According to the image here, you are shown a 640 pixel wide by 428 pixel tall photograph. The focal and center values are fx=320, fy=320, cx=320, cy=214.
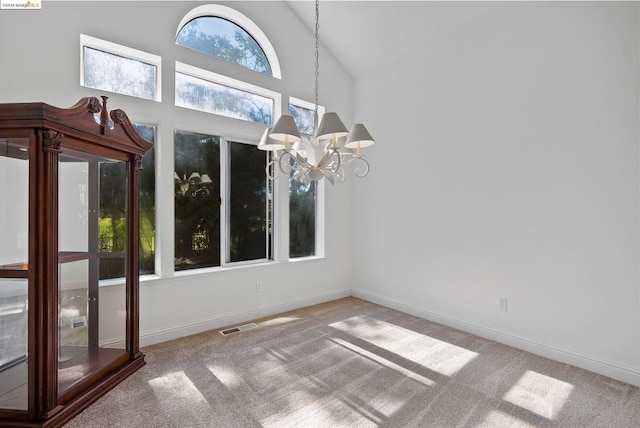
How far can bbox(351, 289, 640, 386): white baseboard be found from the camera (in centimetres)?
254

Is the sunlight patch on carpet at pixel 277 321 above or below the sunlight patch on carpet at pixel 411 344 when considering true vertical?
above

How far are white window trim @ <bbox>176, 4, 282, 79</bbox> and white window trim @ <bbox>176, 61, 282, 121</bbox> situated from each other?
0.27 meters

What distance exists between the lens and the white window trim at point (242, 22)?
3.47m

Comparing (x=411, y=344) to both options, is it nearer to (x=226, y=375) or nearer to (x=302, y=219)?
(x=226, y=375)

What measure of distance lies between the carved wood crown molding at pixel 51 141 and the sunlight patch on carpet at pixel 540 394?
3364 mm

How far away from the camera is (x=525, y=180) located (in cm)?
305

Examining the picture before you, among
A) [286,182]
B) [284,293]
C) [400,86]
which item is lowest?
[284,293]

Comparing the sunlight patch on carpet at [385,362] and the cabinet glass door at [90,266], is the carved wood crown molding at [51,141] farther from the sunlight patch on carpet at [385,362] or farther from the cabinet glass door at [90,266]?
the sunlight patch on carpet at [385,362]

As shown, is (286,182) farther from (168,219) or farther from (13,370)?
(13,370)

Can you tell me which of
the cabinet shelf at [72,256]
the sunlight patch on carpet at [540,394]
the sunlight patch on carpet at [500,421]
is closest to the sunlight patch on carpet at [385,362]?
the sunlight patch on carpet at [500,421]

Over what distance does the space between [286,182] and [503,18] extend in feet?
9.52

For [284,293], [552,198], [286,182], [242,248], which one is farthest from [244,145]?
[552,198]

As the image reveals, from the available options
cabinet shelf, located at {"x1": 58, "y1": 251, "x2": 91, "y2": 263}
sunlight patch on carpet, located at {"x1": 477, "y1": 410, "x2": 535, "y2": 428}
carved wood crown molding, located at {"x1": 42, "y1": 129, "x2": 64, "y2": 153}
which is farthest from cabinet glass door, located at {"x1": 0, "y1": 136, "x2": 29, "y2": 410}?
sunlight patch on carpet, located at {"x1": 477, "y1": 410, "x2": 535, "y2": 428}

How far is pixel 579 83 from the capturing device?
2729 millimetres
